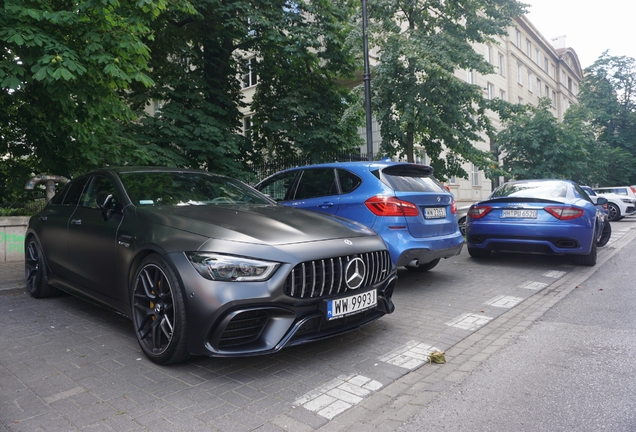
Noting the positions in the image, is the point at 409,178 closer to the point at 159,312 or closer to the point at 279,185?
the point at 279,185

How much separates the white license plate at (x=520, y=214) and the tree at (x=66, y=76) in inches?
250

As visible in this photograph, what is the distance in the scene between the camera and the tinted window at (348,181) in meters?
6.16

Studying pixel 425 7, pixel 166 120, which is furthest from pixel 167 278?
pixel 425 7

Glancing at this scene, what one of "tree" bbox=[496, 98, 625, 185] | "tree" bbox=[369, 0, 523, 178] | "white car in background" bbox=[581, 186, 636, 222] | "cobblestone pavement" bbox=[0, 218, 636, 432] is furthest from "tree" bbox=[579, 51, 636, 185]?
"cobblestone pavement" bbox=[0, 218, 636, 432]

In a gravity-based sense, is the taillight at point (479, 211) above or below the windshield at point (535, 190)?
below

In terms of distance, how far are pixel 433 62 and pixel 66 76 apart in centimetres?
827

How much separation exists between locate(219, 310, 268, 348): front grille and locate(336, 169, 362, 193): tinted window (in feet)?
10.5

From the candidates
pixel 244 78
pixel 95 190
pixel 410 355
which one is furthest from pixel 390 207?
pixel 244 78

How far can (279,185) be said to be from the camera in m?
7.36

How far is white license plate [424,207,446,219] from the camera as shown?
606 cm

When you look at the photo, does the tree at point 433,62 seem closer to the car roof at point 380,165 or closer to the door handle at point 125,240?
the car roof at point 380,165

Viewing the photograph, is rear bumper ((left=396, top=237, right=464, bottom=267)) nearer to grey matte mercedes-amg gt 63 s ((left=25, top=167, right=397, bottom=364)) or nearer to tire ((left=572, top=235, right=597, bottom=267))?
grey matte mercedes-amg gt 63 s ((left=25, top=167, right=397, bottom=364))

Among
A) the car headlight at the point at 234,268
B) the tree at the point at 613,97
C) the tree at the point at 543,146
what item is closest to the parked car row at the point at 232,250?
the car headlight at the point at 234,268

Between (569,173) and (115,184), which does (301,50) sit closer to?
(115,184)
